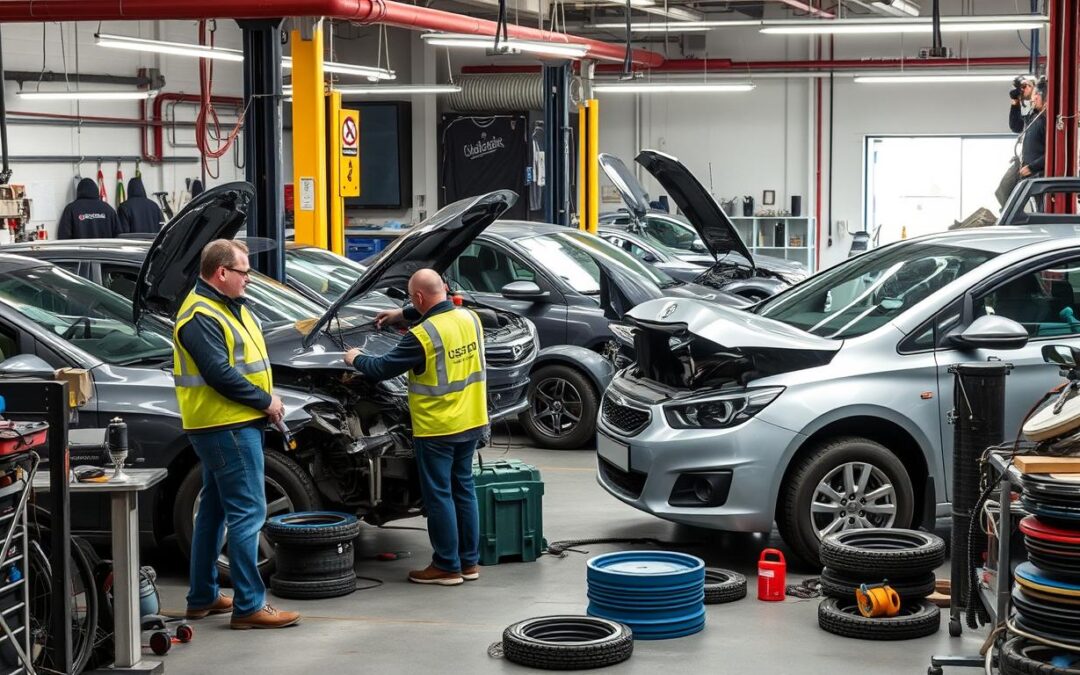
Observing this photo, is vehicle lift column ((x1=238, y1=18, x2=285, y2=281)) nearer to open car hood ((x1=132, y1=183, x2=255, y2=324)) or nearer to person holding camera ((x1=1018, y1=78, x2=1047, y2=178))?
open car hood ((x1=132, y1=183, x2=255, y2=324))

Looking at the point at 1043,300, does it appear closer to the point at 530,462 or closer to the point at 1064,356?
Answer: the point at 1064,356

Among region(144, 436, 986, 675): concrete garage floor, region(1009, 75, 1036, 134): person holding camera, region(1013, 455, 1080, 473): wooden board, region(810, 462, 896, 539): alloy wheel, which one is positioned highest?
region(1009, 75, 1036, 134): person holding camera

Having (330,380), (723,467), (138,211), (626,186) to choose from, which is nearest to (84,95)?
(138,211)

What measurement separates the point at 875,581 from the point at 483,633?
171 centimetres

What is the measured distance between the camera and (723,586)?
6508 mm

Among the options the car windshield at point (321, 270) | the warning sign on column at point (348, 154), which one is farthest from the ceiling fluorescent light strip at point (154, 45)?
the car windshield at point (321, 270)

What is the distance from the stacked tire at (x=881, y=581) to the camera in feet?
19.5

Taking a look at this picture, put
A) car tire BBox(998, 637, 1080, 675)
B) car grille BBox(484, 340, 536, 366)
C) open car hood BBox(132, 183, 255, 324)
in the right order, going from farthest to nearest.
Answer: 1. car grille BBox(484, 340, 536, 366)
2. open car hood BBox(132, 183, 255, 324)
3. car tire BBox(998, 637, 1080, 675)

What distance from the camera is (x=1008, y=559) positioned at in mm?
4949

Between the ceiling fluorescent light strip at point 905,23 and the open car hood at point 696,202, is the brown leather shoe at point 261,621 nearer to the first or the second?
the open car hood at point 696,202

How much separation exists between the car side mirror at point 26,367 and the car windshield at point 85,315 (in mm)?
639

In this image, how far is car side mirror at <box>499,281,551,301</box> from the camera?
10906 mm

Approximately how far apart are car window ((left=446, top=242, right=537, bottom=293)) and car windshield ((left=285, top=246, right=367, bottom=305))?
2.70ft

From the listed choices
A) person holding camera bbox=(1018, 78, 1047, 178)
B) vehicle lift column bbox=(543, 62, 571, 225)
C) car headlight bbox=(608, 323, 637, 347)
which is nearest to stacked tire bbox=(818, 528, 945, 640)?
car headlight bbox=(608, 323, 637, 347)
